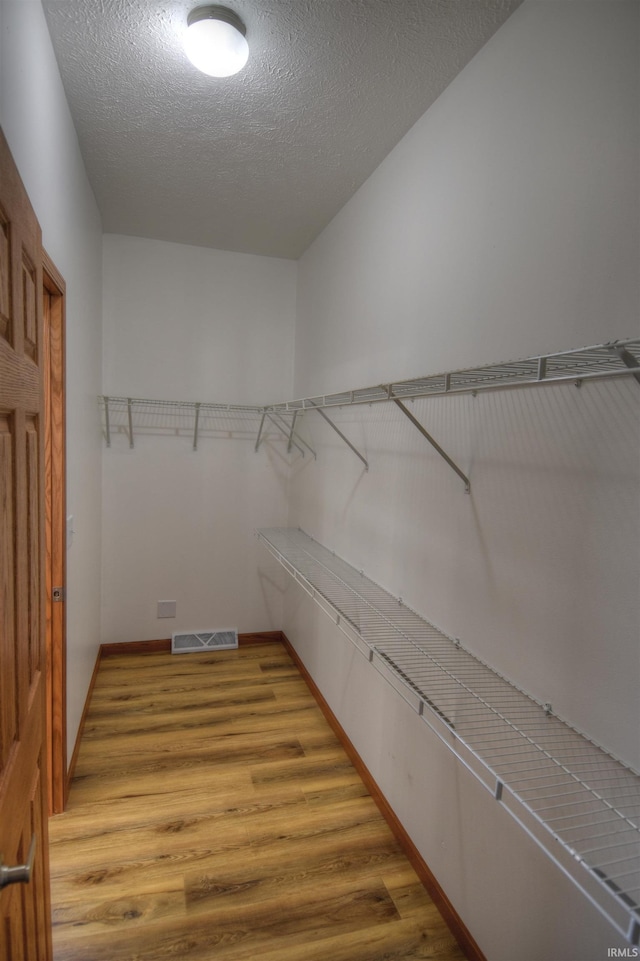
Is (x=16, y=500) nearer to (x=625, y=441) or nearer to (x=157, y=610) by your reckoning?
(x=625, y=441)

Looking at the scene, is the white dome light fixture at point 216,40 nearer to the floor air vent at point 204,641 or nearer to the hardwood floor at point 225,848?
the hardwood floor at point 225,848

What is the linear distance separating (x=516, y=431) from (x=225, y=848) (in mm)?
1769

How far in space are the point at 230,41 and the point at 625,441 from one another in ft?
4.98

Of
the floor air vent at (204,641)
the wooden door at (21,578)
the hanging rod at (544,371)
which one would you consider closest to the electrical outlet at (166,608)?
the floor air vent at (204,641)

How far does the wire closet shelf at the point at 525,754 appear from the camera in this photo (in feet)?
2.82

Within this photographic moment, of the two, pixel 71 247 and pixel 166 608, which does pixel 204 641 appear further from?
pixel 71 247

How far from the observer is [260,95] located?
5.64 feet

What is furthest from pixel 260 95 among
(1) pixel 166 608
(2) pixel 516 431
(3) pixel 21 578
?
(1) pixel 166 608

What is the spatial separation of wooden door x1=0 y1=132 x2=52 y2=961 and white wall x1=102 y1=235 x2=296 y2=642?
6.83 ft

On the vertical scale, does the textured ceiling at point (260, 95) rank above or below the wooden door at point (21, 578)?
above

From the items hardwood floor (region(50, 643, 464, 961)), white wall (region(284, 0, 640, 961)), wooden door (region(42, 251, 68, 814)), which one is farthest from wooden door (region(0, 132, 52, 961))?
white wall (region(284, 0, 640, 961))

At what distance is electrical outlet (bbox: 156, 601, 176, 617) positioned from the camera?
3.30 meters

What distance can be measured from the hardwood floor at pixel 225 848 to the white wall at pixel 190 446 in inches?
30.4

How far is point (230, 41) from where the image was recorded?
1.42m
